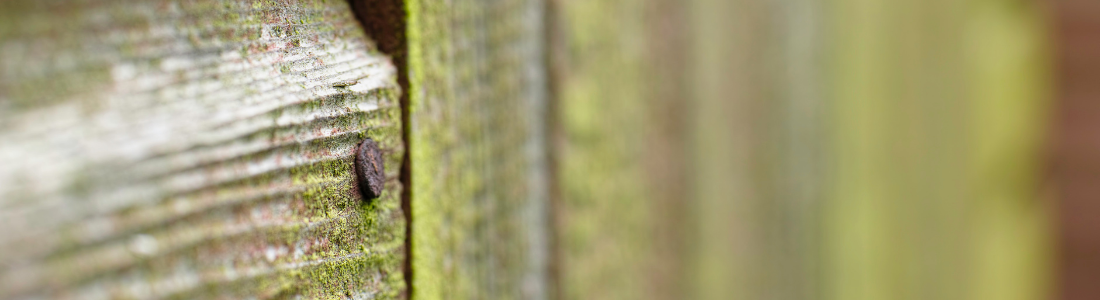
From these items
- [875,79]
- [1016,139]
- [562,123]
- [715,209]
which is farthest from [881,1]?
[562,123]

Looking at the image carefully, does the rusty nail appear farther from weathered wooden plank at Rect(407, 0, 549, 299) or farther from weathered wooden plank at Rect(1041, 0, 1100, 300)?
weathered wooden plank at Rect(1041, 0, 1100, 300)

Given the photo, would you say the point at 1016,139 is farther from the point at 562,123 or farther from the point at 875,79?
the point at 562,123

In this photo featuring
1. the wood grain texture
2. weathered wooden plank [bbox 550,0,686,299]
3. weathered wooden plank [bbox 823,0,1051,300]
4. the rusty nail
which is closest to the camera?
the wood grain texture

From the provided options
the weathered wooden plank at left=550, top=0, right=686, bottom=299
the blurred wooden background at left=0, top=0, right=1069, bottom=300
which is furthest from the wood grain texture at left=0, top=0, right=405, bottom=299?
the weathered wooden plank at left=550, top=0, right=686, bottom=299

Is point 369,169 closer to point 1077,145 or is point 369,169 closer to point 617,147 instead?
point 617,147

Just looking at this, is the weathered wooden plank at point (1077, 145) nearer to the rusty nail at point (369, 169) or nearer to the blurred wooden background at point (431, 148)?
the blurred wooden background at point (431, 148)

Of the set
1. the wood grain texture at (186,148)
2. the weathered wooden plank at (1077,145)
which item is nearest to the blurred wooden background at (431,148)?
the wood grain texture at (186,148)

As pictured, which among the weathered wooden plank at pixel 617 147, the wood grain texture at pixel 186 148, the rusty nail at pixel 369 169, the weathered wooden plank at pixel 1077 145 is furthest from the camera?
the weathered wooden plank at pixel 1077 145
